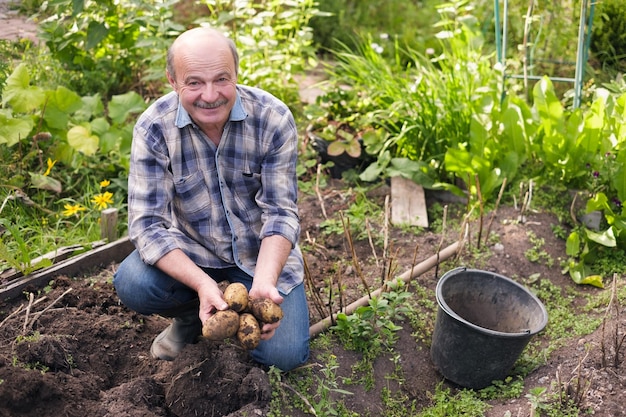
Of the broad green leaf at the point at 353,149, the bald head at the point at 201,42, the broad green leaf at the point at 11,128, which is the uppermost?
the bald head at the point at 201,42

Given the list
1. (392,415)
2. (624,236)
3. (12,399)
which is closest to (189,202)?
(12,399)

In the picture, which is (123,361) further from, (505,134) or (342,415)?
(505,134)

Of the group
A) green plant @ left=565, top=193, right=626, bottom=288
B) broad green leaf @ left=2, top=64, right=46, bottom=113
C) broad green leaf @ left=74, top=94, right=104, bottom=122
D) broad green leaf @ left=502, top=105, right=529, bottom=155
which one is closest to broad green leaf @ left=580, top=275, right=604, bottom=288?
green plant @ left=565, top=193, right=626, bottom=288

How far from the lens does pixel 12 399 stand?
2518mm

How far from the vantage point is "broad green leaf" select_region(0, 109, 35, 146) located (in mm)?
3789

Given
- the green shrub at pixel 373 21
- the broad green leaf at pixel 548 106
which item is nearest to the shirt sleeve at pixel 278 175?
the broad green leaf at pixel 548 106

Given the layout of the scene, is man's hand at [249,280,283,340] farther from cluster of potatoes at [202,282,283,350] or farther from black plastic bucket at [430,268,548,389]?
black plastic bucket at [430,268,548,389]

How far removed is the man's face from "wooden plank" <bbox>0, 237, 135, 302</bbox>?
117cm

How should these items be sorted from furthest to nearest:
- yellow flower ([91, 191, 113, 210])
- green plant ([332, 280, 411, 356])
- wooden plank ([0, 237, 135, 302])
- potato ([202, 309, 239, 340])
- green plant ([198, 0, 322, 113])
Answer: green plant ([198, 0, 322, 113]) < yellow flower ([91, 191, 113, 210]) < wooden plank ([0, 237, 135, 302]) < green plant ([332, 280, 411, 356]) < potato ([202, 309, 239, 340])

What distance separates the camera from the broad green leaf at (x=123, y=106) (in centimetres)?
421

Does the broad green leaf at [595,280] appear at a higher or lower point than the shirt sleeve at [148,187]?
lower

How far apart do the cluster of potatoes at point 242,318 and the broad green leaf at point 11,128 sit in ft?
6.06

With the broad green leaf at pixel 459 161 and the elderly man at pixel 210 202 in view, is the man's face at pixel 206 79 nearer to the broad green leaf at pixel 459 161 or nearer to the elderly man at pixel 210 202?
the elderly man at pixel 210 202

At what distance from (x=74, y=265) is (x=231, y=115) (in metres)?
1.24
